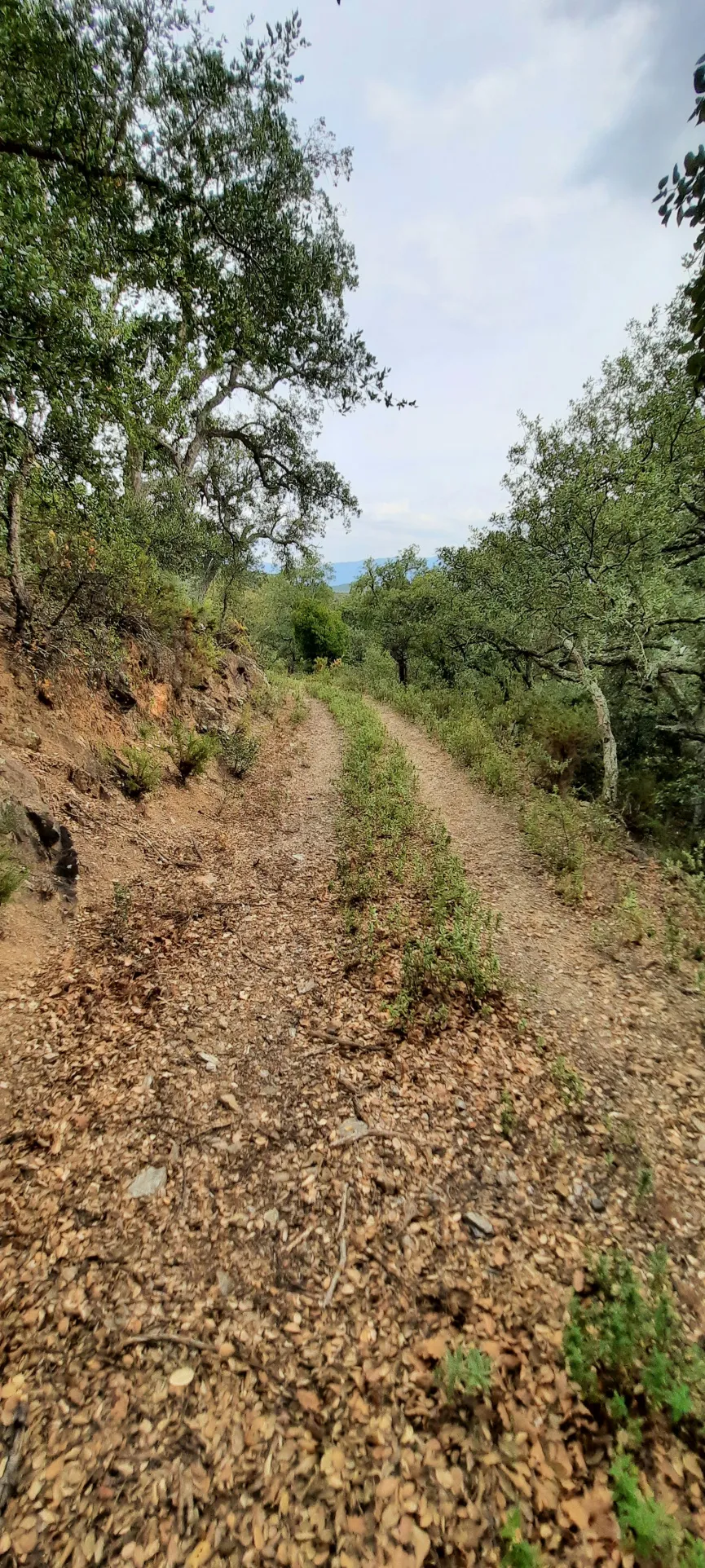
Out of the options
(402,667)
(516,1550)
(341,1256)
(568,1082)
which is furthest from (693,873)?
(402,667)

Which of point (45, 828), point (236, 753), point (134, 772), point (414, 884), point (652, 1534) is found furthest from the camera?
point (236, 753)

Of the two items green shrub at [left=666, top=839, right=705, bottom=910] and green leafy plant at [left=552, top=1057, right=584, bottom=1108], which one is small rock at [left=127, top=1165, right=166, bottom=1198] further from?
green shrub at [left=666, top=839, right=705, bottom=910]

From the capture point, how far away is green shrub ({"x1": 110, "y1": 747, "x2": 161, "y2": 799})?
816 centimetres

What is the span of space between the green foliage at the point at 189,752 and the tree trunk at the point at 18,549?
297cm

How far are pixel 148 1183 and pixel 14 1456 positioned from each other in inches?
48.6

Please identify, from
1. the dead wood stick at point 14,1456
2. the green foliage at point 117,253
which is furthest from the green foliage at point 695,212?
the dead wood stick at point 14,1456

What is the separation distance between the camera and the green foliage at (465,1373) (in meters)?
2.54

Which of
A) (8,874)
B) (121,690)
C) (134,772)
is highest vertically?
(121,690)

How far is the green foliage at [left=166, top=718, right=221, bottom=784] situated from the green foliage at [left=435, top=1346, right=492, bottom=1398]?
8.29m

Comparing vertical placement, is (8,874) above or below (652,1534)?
above

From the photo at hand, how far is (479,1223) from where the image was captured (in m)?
3.37

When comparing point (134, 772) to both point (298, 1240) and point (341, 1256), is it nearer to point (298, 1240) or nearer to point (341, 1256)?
point (298, 1240)

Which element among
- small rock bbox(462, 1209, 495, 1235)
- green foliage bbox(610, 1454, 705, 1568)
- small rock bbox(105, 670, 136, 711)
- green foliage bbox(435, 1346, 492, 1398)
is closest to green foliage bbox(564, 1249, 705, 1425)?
green foliage bbox(610, 1454, 705, 1568)

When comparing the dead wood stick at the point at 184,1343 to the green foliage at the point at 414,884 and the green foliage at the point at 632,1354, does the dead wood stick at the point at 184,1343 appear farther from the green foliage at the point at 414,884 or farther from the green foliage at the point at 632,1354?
the green foliage at the point at 414,884
